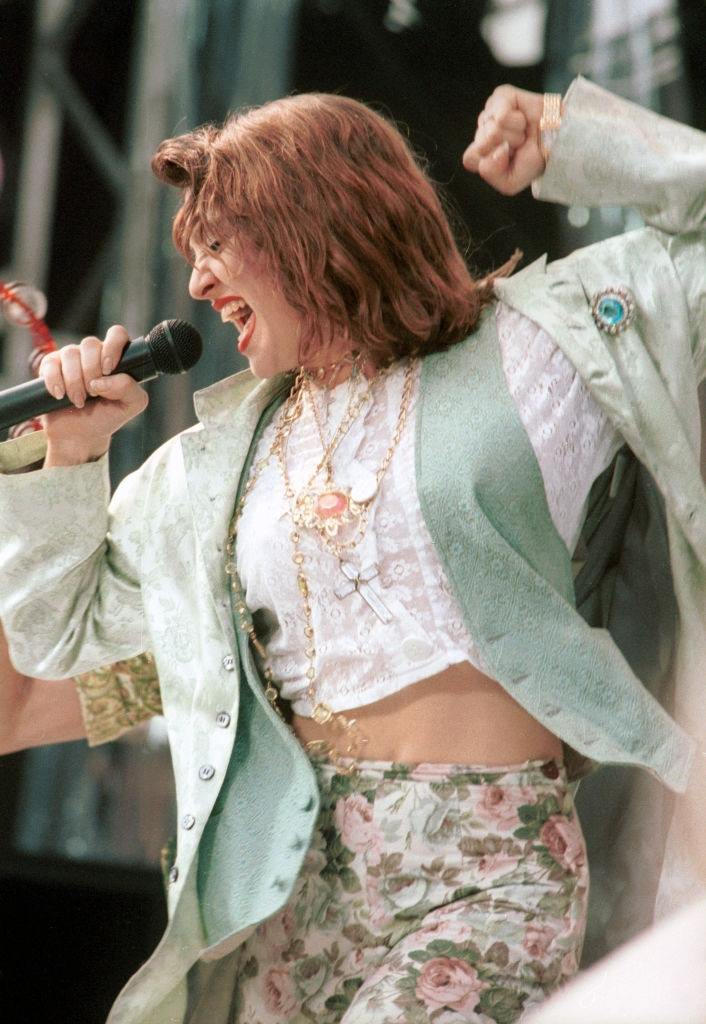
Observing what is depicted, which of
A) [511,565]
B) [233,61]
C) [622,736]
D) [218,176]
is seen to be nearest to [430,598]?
[511,565]

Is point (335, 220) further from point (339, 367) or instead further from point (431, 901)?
point (431, 901)

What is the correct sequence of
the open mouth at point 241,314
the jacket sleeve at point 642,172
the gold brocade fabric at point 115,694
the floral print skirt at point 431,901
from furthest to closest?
the gold brocade fabric at point 115,694, the open mouth at point 241,314, the jacket sleeve at point 642,172, the floral print skirt at point 431,901

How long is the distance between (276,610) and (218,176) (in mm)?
448

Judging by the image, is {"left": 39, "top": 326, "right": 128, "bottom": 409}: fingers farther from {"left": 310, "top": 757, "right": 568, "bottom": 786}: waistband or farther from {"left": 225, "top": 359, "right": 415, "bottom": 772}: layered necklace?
{"left": 310, "top": 757, "right": 568, "bottom": 786}: waistband

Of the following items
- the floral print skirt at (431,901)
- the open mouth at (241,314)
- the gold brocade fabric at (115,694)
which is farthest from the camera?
the gold brocade fabric at (115,694)

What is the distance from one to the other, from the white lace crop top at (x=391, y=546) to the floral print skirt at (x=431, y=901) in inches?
4.0

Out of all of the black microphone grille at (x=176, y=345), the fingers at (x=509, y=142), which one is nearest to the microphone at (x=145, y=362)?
the black microphone grille at (x=176, y=345)

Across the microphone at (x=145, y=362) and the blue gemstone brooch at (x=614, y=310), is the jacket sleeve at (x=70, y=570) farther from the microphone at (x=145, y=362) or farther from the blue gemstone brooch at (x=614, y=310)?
the blue gemstone brooch at (x=614, y=310)

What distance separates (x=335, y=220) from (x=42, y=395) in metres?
0.35

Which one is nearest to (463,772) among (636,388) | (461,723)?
(461,723)

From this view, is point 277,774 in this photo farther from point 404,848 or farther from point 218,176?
point 218,176

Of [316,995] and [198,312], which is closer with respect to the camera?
[316,995]

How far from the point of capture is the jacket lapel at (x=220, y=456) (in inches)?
53.1

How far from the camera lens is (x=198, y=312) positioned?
2002 millimetres
